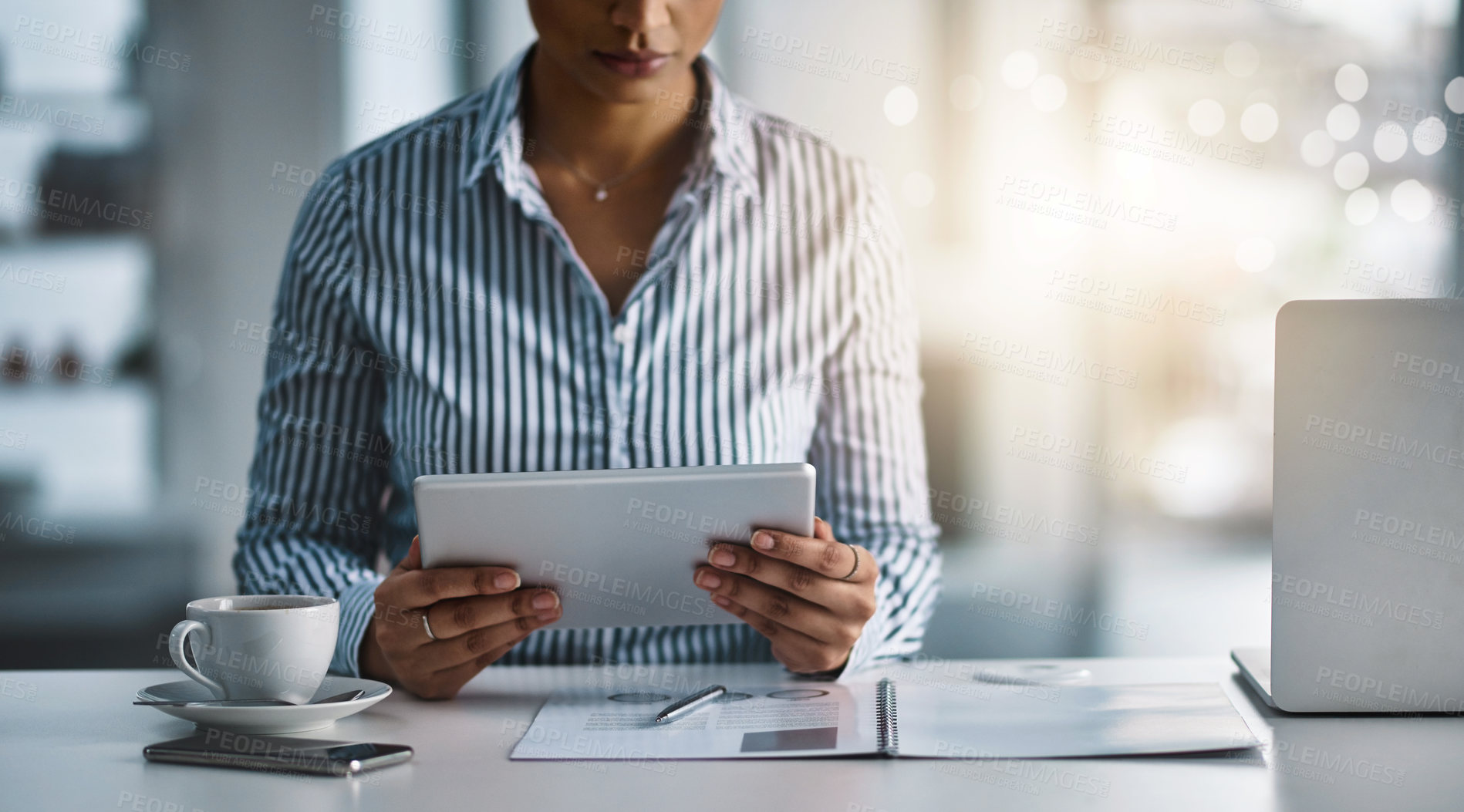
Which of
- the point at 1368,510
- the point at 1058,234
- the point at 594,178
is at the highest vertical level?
the point at 1058,234

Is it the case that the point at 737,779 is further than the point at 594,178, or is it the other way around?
the point at 594,178

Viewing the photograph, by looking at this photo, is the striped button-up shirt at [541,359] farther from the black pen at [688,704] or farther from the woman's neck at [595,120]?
the black pen at [688,704]

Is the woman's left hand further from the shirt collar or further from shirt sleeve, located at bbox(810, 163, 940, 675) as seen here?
the shirt collar

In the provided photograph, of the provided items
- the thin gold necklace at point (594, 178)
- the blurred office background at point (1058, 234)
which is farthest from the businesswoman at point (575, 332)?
the blurred office background at point (1058, 234)

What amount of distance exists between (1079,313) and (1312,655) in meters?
2.15

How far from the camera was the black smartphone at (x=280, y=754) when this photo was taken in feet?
2.38

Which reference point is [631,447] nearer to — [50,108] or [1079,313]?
[1079,313]

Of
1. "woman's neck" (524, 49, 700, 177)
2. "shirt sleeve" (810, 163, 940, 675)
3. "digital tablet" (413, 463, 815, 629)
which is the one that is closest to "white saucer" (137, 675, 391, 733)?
"digital tablet" (413, 463, 815, 629)

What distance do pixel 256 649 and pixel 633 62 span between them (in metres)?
0.65

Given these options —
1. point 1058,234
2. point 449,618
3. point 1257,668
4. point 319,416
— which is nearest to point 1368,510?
point 1257,668

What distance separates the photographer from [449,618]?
3.00ft

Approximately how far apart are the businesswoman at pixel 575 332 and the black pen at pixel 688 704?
281 millimetres

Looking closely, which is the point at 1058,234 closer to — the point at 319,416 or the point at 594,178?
the point at 594,178

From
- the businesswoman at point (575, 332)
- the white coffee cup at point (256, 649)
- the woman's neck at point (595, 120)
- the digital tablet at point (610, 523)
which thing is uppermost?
the woman's neck at point (595, 120)
